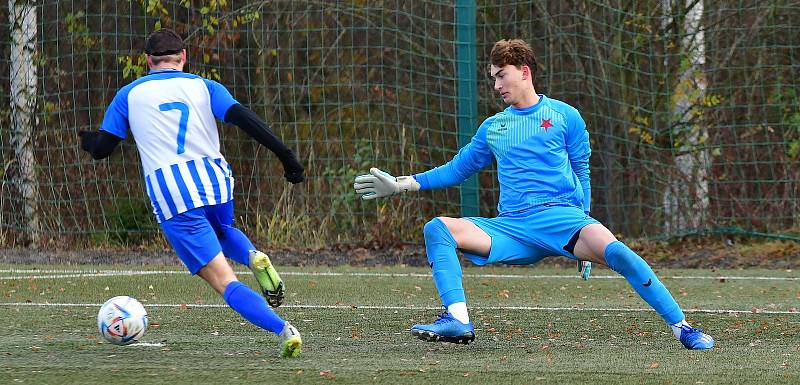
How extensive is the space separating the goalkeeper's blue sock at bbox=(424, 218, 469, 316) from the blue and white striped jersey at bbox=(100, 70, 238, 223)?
1.00 m

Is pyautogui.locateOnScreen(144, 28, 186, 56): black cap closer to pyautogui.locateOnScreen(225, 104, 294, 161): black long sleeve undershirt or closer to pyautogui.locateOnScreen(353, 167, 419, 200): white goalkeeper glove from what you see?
pyautogui.locateOnScreen(225, 104, 294, 161): black long sleeve undershirt

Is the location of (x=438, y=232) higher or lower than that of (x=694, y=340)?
higher

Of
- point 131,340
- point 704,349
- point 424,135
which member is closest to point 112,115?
point 131,340

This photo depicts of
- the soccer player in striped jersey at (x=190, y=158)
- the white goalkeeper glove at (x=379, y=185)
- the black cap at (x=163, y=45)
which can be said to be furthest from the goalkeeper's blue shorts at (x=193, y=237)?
the white goalkeeper glove at (x=379, y=185)

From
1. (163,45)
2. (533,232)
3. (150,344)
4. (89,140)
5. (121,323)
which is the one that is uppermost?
(163,45)

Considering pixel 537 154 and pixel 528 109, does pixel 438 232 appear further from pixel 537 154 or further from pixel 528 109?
pixel 528 109

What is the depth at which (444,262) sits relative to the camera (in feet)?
20.6

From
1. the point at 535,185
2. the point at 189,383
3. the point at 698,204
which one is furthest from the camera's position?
the point at 698,204

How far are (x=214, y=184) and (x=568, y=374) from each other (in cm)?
179

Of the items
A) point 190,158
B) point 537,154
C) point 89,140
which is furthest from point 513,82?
point 89,140

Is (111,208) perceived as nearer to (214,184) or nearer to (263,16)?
(263,16)

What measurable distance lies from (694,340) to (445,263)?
3.79 feet

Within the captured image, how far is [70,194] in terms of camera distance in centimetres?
1436

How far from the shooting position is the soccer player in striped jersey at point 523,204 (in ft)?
20.4
